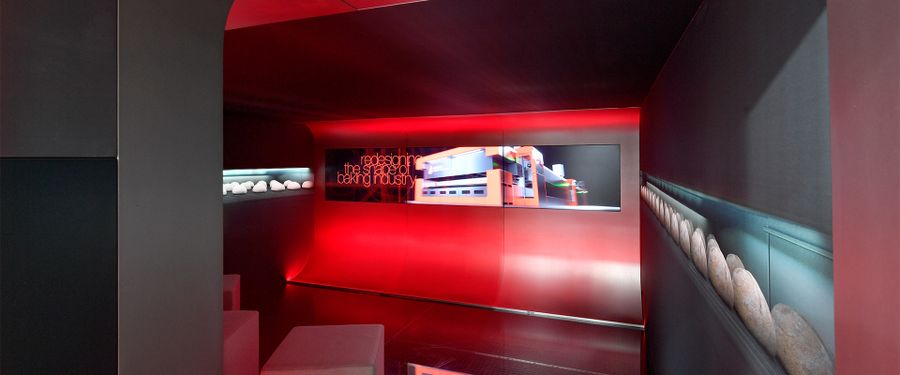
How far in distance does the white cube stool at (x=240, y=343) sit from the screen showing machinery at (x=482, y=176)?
12.9 feet

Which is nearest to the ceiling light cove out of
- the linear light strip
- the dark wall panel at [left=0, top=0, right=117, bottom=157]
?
the dark wall panel at [left=0, top=0, right=117, bottom=157]

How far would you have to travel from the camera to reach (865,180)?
0.49 metres

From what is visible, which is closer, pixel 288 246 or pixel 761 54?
pixel 761 54

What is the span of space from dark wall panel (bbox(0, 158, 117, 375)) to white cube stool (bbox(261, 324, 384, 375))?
0.95 meters

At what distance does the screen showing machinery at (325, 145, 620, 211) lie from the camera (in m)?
4.93

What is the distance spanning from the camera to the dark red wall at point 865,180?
1.45 ft

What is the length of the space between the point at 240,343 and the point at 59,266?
95cm

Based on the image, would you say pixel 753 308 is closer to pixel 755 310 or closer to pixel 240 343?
pixel 755 310

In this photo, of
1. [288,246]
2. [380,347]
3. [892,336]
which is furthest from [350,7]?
[288,246]

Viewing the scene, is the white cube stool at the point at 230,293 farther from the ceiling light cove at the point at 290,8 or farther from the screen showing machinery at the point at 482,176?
the screen showing machinery at the point at 482,176

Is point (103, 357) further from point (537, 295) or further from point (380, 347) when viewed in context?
point (537, 295)

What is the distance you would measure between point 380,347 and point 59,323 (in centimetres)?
128

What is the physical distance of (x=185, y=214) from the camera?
2.93 ft

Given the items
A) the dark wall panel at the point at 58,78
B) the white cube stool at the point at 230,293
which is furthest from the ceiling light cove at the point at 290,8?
the white cube stool at the point at 230,293
